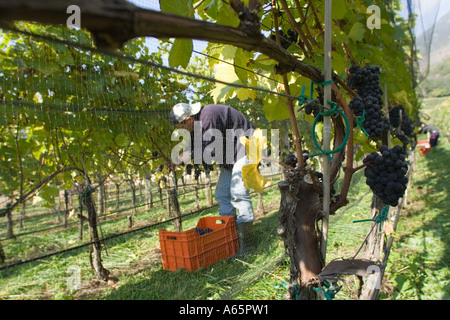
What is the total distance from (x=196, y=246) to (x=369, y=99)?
2.18 metres

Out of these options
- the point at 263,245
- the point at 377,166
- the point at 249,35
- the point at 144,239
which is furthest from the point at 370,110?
the point at 144,239

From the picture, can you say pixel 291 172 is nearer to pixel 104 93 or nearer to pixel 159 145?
pixel 104 93

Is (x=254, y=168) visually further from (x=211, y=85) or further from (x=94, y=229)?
(x=211, y=85)

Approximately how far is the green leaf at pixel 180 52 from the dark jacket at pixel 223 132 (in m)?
2.30

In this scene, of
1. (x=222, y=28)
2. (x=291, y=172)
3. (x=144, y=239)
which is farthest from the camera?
(x=144, y=239)

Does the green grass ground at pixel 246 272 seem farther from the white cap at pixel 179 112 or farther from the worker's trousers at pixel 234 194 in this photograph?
the white cap at pixel 179 112

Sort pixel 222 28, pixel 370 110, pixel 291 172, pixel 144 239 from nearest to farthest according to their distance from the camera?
pixel 222 28 < pixel 291 172 < pixel 370 110 < pixel 144 239

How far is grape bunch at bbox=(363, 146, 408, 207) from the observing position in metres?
1.14

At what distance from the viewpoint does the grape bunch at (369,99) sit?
1.46 metres

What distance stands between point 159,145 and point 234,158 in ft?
4.06

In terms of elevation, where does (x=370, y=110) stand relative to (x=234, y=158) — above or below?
above

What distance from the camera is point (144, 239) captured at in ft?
16.7

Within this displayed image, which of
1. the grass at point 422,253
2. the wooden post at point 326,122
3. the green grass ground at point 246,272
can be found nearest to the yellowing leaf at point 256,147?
the wooden post at point 326,122

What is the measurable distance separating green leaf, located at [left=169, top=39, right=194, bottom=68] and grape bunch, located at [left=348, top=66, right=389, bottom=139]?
3.07 ft
